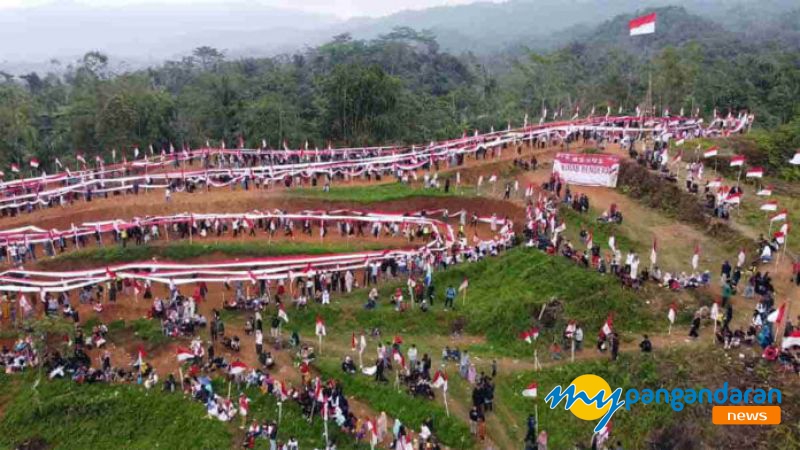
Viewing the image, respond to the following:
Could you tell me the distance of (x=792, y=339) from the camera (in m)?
18.7

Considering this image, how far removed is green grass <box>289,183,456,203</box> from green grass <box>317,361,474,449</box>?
47.4 ft

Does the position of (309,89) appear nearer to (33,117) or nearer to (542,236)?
(33,117)

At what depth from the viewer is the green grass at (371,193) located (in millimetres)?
36156

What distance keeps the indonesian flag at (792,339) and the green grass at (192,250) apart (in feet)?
59.7

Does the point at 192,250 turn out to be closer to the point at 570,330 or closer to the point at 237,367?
the point at 237,367

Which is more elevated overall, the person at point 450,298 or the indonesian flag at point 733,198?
the indonesian flag at point 733,198

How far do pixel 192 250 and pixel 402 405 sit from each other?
1631cm

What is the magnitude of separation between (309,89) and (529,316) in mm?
46391

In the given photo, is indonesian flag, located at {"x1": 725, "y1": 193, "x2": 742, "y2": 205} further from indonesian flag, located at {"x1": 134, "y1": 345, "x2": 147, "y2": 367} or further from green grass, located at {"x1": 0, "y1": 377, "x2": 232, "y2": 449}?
indonesian flag, located at {"x1": 134, "y1": 345, "x2": 147, "y2": 367}

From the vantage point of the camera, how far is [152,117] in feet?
162

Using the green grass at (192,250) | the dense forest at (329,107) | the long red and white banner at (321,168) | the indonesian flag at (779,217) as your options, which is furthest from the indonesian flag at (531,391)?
the dense forest at (329,107)

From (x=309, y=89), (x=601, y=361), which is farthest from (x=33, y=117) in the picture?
(x=601, y=361)

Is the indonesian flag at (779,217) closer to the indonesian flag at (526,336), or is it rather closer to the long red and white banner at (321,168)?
the indonesian flag at (526,336)

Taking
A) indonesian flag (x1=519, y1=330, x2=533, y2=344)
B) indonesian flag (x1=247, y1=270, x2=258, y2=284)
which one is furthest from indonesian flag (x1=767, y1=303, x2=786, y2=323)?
indonesian flag (x1=247, y1=270, x2=258, y2=284)
